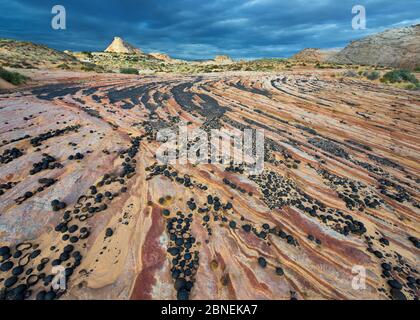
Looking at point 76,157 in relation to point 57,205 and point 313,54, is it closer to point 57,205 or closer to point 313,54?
point 57,205

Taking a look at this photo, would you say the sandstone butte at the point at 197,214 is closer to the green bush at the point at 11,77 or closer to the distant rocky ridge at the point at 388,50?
the green bush at the point at 11,77

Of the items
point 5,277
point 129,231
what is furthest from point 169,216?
point 5,277


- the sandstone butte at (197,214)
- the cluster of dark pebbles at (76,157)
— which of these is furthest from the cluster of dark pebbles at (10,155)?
the cluster of dark pebbles at (76,157)

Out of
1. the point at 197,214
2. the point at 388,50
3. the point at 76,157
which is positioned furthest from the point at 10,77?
the point at 388,50

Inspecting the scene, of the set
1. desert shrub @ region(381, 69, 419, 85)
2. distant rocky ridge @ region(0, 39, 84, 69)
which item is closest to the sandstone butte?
desert shrub @ region(381, 69, 419, 85)

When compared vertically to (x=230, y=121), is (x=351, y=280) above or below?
below
